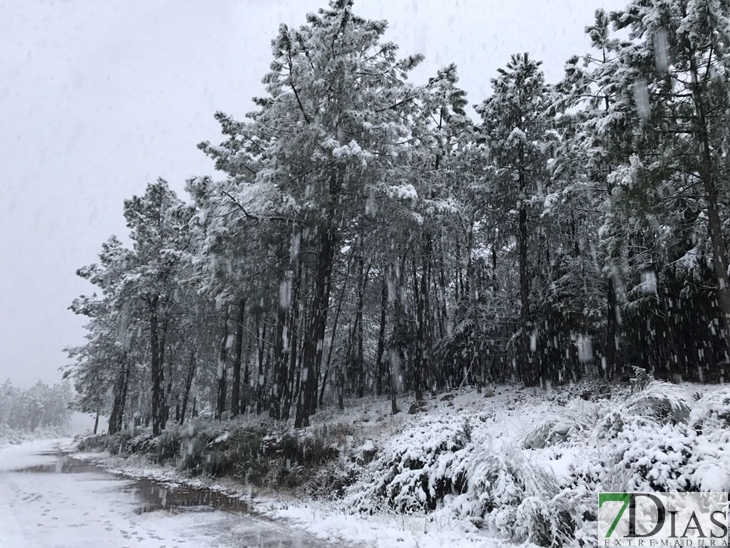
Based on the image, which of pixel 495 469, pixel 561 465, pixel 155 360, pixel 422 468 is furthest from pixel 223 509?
pixel 155 360

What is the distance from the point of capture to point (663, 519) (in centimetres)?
490

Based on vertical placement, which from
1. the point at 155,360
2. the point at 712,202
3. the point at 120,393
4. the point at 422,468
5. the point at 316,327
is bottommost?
the point at 422,468

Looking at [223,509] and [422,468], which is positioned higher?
[422,468]

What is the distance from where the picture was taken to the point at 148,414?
48.0 metres

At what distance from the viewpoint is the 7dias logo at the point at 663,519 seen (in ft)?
14.9

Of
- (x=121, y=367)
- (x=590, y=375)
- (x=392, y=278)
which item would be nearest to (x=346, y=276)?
(x=392, y=278)

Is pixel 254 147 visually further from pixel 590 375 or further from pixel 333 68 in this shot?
pixel 590 375

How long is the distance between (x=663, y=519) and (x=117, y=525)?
8509 mm

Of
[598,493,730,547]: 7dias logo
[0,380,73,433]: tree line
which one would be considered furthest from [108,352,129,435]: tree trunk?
[0,380,73,433]: tree line

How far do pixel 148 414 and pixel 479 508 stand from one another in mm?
49598

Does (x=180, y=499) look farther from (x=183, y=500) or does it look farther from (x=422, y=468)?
(x=422, y=468)

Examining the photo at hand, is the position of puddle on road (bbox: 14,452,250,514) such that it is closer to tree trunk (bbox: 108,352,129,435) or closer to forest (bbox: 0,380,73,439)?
tree trunk (bbox: 108,352,129,435)

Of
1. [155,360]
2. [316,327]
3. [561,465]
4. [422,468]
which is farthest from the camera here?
[155,360]

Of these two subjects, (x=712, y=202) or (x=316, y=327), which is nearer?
(x=712, y=202)
